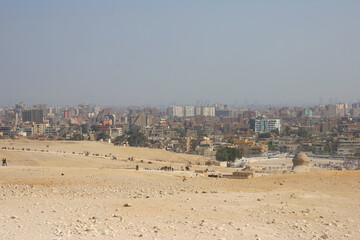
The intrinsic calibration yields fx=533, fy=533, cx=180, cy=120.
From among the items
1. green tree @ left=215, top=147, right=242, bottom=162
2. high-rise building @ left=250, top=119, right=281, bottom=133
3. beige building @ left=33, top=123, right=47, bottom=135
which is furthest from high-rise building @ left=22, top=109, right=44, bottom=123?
green tree @ left=215, top=147, right=242, bottom=162

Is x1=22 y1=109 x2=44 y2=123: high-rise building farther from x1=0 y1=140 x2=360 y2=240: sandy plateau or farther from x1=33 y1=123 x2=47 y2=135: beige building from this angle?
x1=0 y1=140 x2=360 y2=240: sandy plateau

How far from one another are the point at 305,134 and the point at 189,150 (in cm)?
4049

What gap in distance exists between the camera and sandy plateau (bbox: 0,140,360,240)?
1093 centimetres

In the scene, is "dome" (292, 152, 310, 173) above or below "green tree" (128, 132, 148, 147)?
above

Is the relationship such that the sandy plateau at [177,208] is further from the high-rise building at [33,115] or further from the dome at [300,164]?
the high-rise building at [33,115]

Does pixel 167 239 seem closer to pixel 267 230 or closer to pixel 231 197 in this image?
pixel 267 230

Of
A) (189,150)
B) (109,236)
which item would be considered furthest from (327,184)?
(189,150)

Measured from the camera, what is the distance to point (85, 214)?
41.0ft

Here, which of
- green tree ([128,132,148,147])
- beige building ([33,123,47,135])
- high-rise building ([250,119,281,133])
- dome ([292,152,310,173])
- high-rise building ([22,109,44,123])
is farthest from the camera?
high-rise building ([22,109,44,123])

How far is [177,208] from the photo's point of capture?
44.9 ft

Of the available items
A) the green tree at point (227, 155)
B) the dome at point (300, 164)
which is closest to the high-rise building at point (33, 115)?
the green tree at point (227, 155)

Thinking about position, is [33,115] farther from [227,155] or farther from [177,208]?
[177,208]

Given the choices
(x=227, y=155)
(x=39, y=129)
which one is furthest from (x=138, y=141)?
(x=39, y=129)

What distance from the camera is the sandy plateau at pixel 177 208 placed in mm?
10930
